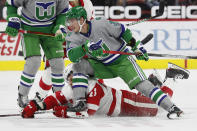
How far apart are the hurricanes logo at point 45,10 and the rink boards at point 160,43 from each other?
2731mm

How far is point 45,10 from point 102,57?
2.61 ft

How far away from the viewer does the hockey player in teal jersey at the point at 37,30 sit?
189 inches

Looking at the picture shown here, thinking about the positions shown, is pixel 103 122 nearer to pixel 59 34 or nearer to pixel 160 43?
pixel 59 34

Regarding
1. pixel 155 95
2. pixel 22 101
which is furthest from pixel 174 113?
pixel 22 101

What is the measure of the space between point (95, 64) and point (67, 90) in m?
0.27

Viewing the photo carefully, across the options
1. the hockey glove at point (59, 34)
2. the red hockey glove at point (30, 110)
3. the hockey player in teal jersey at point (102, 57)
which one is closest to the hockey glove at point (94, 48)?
the hockey player in teal jersey at point (102, 57)

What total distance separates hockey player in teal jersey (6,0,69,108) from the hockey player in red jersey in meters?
0.47

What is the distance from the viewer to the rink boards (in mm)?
7595

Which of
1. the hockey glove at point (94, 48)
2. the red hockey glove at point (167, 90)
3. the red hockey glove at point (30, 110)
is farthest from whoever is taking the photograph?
the red hockey glove at point (167, 90)

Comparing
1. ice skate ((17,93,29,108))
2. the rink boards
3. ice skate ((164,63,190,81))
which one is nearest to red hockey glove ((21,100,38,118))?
ice skate ((17,93,29,108))

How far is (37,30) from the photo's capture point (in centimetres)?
492

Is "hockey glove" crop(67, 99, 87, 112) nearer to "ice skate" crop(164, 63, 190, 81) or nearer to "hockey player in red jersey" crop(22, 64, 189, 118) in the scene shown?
"hockey player in red jersey" crop(22, 64, 189, 118)

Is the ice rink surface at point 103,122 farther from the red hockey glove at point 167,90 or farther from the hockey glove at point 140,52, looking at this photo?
the hockey glove at point 140,52

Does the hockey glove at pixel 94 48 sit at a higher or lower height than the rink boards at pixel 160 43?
higher
